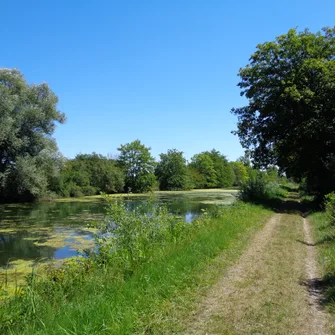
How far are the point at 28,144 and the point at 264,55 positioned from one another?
2405cm

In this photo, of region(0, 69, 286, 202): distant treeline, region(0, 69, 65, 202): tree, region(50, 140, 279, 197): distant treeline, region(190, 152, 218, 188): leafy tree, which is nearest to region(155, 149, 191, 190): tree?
region(50, 140, 279, 197): distant treeline

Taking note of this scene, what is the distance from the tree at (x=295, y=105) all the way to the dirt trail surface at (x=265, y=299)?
13601 mm

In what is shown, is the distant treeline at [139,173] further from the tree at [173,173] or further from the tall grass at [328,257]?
the tall grass at [328,257]

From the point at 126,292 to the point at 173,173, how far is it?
2964 inches

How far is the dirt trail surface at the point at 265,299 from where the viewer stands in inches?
173

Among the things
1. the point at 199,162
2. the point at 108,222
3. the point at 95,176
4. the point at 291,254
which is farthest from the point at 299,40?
the point at 199,162

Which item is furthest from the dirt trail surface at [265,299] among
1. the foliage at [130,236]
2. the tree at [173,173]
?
the tree at [173,173]

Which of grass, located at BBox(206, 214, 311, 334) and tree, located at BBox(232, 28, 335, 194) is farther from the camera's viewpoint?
tree, located at BBox(232, 28, 335, 194)

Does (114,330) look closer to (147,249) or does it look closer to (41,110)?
(147,249)

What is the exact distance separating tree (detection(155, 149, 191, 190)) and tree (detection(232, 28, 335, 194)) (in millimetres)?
54835

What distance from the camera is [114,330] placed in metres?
4.02

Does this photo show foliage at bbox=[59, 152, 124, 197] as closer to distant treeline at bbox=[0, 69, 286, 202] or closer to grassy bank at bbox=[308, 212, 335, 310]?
distant treeline at bbox=[0, 69, 286, 202]

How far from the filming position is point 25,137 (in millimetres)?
31422

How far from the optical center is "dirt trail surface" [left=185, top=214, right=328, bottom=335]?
4.39 metres
